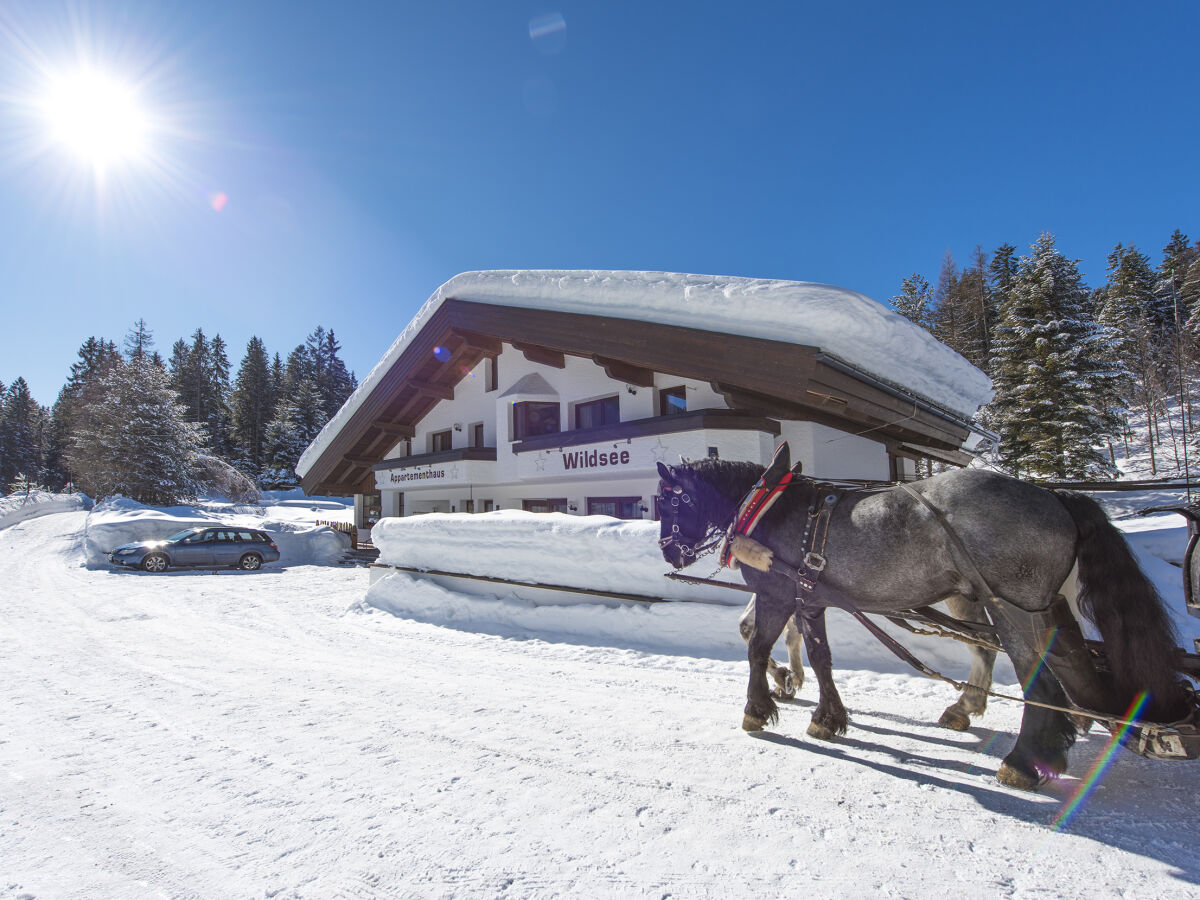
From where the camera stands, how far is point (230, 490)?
36875 millimetres

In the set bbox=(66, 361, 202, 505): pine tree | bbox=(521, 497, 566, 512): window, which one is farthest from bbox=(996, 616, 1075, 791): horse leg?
bbox=(66, 361, 202, 505): pine tree

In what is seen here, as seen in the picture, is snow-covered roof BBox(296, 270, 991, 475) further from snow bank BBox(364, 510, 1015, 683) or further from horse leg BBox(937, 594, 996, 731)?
horse leg BBox(937, 594, 996, 731)

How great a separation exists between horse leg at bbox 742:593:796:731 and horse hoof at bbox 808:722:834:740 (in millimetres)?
243

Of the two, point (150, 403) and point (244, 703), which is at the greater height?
point (150, 403)

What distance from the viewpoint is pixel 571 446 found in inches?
544

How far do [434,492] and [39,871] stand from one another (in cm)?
1825

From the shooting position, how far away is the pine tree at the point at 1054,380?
20578 millimetres

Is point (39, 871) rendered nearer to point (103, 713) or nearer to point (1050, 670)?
point (103, 713)

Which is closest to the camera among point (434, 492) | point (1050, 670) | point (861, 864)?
point (861, 864)

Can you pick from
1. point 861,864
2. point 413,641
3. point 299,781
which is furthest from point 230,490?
point 861,864

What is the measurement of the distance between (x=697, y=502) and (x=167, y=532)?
26216 millimetres

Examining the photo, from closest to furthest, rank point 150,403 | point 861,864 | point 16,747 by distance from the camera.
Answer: point 861,864
point 16,747
point 150,403

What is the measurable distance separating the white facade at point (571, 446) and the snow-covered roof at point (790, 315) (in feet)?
7.18

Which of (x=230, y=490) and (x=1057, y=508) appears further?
(x=230, y=490)
